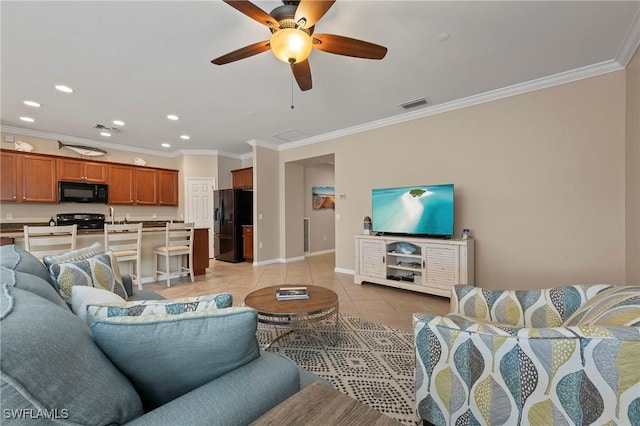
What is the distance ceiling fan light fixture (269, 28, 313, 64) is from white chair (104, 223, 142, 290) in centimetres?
320

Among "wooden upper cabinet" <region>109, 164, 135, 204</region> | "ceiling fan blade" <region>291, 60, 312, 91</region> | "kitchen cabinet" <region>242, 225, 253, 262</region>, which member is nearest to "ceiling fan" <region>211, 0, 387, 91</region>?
"ceiling fan blade" <region>291, 60, 312, 91</region>

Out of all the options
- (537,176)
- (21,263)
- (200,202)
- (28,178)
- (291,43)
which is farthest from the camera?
(200,202)

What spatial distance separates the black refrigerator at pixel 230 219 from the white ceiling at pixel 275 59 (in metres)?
2.15

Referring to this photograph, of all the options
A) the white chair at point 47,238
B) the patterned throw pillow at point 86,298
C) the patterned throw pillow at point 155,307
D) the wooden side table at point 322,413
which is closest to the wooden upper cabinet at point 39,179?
the white chair at point 47,238

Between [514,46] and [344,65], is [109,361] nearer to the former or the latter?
[344,65]

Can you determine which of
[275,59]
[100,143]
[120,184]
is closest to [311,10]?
[275,59]

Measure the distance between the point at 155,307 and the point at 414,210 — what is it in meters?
3.50

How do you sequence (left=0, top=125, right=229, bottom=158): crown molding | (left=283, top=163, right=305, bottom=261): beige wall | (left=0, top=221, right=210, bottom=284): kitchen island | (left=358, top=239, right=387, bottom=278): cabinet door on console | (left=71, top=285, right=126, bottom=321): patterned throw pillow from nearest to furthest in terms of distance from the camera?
1. (left=71, top=285, right=126, bottom=321): patterned throw pillow
2. (left=0, top=221, right=210, bottom=284): kitchen island
3. (left=358, top=239, right=387, bottom=278): cabinet door on console
4. (left=0, top=125, right=229, bottom=158): crown molding
5. (left=283, top=163, right=305, bottom=261): beige wall

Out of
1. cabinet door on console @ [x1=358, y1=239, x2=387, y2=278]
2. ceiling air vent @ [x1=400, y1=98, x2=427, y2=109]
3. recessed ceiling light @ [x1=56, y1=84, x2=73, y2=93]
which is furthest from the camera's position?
cabinet door on console @ [x1=358, y1=239, x2=387, y2=278]

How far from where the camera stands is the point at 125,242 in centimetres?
376

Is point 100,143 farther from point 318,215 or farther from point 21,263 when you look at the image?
point 21,263

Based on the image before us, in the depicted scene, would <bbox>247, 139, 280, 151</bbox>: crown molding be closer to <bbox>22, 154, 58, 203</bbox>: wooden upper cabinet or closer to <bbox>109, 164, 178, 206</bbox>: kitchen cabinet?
<bbox>109, 164, 178, 206</bbox>: kitchen cabinet

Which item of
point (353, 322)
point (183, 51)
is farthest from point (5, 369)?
point (183, 51)

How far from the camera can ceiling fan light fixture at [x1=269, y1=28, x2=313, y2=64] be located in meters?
1.80
